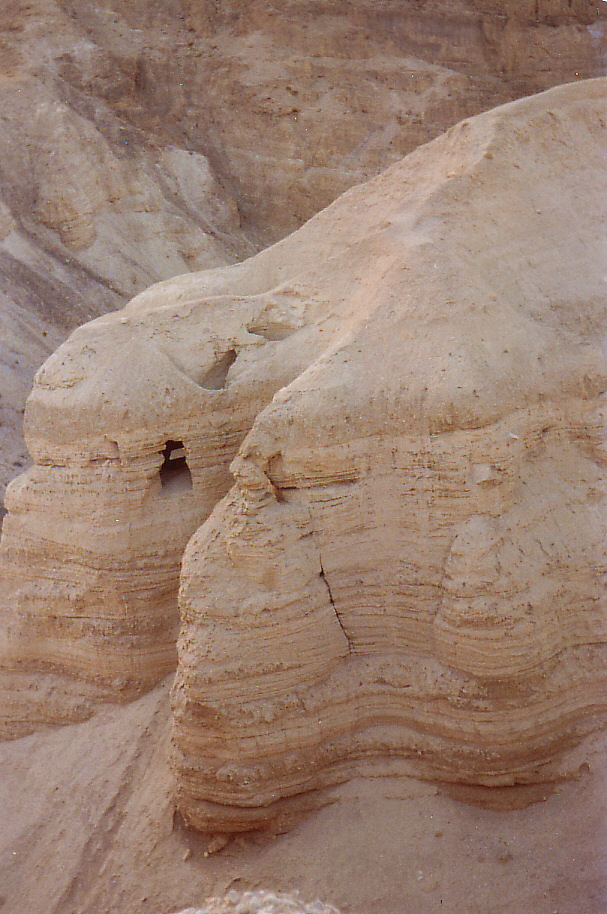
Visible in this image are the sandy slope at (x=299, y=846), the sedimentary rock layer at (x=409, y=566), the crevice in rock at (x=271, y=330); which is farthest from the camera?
the crevice in rock at (x=271, y=330)

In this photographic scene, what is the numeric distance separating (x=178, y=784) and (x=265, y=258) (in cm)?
500

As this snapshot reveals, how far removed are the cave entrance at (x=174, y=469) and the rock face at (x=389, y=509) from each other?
0.20 m

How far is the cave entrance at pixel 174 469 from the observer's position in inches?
376

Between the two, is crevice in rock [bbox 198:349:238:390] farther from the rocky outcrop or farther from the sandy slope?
the rocky outcrop

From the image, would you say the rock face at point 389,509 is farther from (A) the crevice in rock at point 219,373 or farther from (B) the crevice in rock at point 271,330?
(A) the crevice in rock at point 219,373

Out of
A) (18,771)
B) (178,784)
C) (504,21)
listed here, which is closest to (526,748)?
(178,784)

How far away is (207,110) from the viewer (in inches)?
882

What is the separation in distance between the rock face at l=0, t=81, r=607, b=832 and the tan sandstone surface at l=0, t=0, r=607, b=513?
9955 mm

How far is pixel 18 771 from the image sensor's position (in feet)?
32.2

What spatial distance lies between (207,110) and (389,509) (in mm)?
16653

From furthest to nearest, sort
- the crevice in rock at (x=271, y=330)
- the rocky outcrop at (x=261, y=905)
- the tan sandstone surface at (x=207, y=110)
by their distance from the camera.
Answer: the tan sandstone surface at (x=207, y=110) < the crevice in rock at (x=271, y=330) < the rocky outcrop at (x=261, y=905)

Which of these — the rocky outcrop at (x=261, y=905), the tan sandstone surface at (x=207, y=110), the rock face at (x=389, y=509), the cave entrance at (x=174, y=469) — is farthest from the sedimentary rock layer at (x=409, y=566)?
the tan sandstone surface at (x=207, y=110)

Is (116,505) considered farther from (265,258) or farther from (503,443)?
(503,443)

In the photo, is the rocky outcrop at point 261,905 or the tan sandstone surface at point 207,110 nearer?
the rocky outcrop at point 261,905
